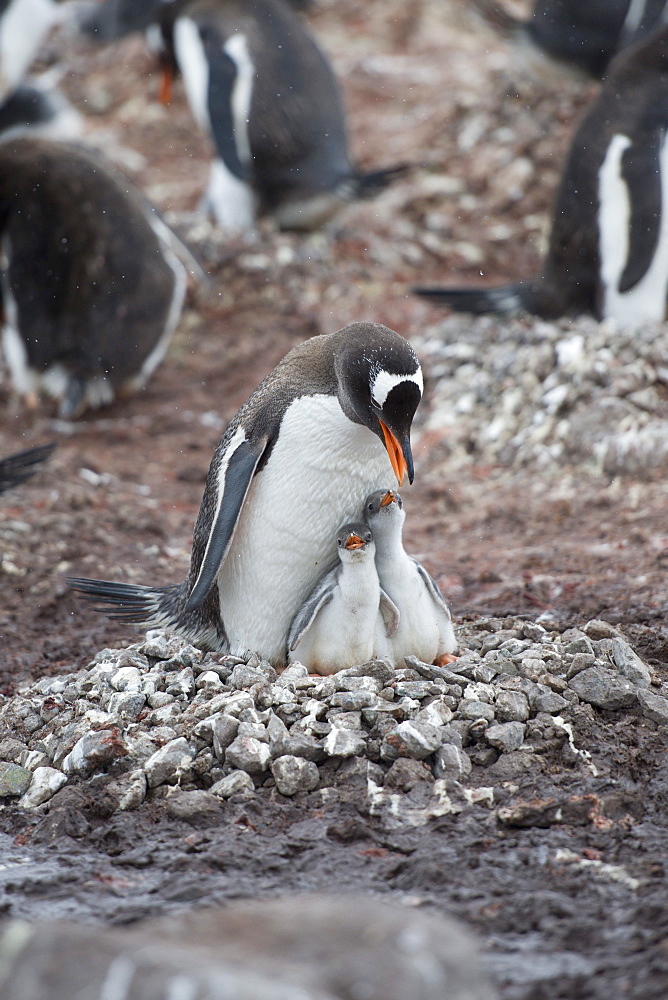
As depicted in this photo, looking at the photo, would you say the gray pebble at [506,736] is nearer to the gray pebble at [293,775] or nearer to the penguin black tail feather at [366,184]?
the gray pebble at [293,775]

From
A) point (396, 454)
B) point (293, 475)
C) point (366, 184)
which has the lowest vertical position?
point (366, 184)

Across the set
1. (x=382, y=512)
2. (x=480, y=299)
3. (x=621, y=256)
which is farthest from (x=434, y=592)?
(x=480, y=299)

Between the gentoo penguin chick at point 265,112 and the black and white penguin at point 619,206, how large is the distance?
2362 mm

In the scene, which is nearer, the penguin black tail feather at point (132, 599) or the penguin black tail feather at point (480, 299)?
the penguin black tail feather at point (132, 599)

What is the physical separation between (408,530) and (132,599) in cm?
187

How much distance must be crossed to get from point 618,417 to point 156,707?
10.5 feet

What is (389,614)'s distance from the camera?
3.33m

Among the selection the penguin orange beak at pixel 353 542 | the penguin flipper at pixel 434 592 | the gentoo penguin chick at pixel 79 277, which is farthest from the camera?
the gentoo penguin chick at pixel 79 277

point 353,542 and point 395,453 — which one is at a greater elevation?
point 395,453

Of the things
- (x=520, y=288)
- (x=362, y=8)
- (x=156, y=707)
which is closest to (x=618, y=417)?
(x=520, y=288)

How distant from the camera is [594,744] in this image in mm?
2885

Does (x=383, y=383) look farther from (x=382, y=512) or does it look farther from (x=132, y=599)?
(x=132, y=599)

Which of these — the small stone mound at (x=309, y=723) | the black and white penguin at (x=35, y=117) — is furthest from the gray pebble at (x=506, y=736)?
the black and white penguin at (x=35, y=117)

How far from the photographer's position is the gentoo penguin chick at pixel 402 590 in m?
3.31
